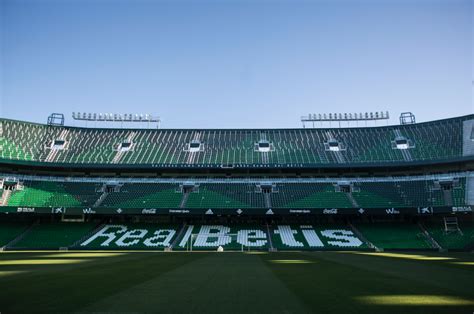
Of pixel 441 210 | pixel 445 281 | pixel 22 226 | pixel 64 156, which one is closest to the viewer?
pixel 445 281

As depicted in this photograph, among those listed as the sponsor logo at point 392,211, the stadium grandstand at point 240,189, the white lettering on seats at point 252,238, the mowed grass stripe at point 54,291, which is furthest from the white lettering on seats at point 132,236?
the sponsor logo at point 392,211

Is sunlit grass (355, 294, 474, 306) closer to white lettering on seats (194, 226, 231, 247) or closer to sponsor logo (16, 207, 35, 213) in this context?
white lettering on seats (194, 226, 231, 247)

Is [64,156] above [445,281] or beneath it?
above

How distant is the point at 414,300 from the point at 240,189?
4935 cm

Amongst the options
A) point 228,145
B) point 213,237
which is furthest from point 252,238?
point 228,145

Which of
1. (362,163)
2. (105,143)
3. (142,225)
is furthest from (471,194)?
(105,143)

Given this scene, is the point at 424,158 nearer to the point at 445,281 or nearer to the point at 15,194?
the point at 445,281

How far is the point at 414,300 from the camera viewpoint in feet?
33.5

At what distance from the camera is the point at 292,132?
235 ft

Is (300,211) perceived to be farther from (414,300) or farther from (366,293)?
(414,300)

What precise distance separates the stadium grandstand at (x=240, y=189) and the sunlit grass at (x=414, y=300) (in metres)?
38.2

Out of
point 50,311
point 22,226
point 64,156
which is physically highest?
point 64,156

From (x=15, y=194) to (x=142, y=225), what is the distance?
19980 mm

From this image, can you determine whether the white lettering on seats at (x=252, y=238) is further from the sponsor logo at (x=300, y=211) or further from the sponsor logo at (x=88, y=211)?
the sponsor logo at (x=88, y=211)
